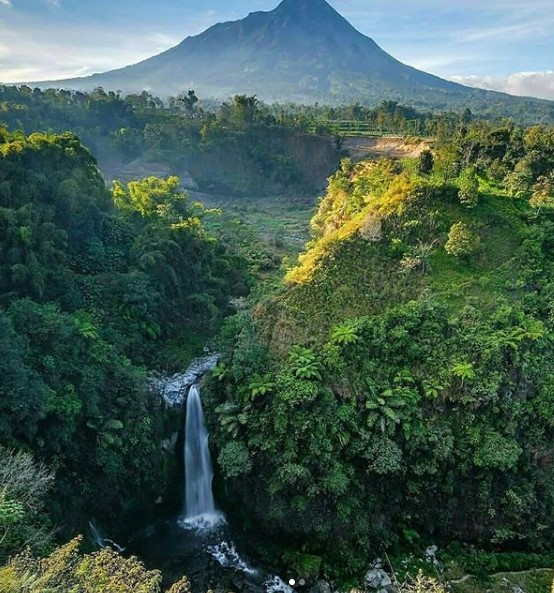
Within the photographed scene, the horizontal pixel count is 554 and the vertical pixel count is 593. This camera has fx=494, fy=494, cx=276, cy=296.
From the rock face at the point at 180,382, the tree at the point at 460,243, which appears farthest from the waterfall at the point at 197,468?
the tree at the point at 460,243

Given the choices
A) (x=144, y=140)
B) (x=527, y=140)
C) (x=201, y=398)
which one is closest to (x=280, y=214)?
(x=144, y=140)

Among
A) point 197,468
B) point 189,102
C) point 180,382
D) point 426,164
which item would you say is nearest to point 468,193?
point 426,164

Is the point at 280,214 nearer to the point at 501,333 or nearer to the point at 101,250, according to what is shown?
the point at 101,250

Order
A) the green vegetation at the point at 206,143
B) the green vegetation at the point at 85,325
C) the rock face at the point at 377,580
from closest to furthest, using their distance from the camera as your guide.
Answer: the green vegetation at the point at 85,325, the rock face at the point at 377,580, the green vegetation at the point at 206,143

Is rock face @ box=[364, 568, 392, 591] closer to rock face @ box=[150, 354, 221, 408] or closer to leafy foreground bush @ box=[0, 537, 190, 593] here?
leafy foreground bush @ box=[0, 537, 190, 593]

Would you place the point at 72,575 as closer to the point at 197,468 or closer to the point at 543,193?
the point at 197,468

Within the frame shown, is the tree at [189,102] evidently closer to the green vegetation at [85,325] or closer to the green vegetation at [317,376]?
the green vegetation at [85,325]
